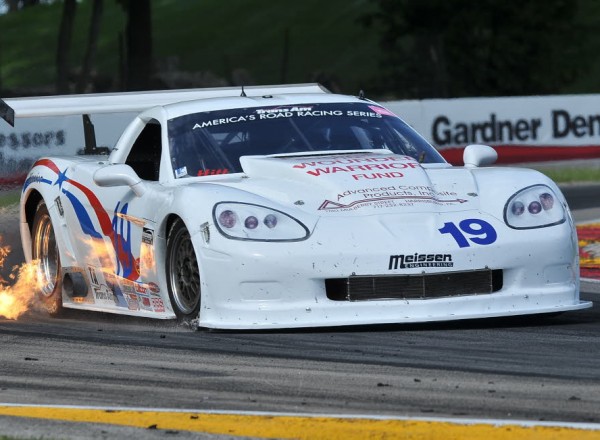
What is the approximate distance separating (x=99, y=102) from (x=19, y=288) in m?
1.33

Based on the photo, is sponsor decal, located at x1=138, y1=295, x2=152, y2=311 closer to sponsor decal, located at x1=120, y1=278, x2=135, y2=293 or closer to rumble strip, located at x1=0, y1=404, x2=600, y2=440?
sponsor decal, located at x1=120, y1=278, x2=135, y2=293

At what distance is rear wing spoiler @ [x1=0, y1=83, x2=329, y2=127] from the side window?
96 cm

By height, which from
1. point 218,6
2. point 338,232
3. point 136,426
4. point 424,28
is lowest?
point 136,426

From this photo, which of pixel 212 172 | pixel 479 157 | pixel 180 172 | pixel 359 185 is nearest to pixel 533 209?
pixel 359 185

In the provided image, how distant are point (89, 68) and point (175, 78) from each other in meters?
7.26

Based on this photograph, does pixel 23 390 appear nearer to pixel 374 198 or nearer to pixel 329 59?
pixel 374 198

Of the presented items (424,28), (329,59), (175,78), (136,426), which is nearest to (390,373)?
(136,426)

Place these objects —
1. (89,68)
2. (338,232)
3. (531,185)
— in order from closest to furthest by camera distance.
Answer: (338,232), (531,185), (89,68)

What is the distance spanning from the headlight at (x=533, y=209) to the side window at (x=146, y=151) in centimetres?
228

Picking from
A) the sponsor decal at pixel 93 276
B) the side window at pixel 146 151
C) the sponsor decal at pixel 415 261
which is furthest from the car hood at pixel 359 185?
the sponsor decal at pixel 93 276

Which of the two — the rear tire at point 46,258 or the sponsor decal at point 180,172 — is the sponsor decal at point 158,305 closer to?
the sponsor decal at point 180,172

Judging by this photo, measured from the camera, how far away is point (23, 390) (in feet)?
20.4

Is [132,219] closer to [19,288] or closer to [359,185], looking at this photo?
[359,185]

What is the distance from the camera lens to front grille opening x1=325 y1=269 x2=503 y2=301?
7.50 m
